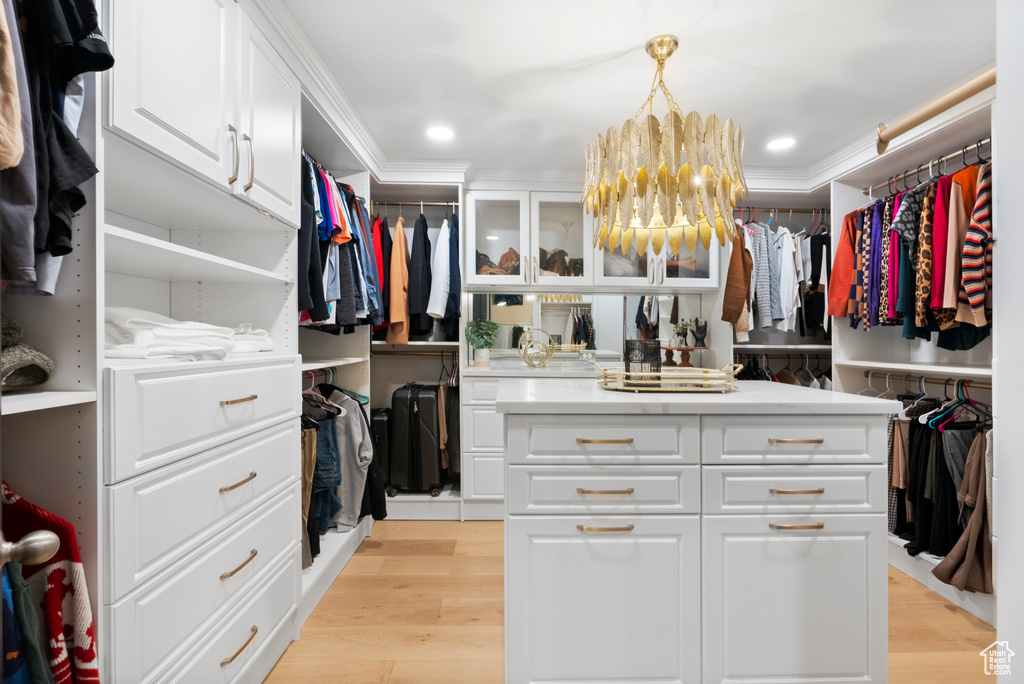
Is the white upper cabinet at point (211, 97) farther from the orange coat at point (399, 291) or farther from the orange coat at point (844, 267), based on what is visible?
the orange coat at point (844, 267)

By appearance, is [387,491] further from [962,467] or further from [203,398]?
[962,467]

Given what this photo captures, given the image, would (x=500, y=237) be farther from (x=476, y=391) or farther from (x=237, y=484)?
(x=237, y=484)

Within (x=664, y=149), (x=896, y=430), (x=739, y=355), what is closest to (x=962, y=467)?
(x=896, y=430)

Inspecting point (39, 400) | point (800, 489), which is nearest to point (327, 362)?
point (39, 400)

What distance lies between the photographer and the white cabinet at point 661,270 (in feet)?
11.0

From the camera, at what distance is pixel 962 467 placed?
2053 millimetres

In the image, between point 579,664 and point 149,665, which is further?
point 579,664

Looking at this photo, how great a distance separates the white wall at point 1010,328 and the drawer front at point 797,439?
35.2 inches

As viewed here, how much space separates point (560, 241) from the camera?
3.35 meters

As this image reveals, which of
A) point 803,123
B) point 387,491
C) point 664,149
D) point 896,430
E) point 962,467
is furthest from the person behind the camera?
point 387,491

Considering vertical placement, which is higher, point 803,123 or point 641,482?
point 803,123

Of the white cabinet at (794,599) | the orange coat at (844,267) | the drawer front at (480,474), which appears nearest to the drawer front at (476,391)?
the drawer front at (480,474)

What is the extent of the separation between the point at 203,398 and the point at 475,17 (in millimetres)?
1497

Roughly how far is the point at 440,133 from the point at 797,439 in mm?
2231
